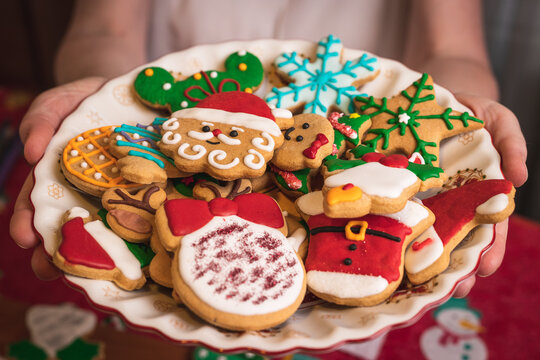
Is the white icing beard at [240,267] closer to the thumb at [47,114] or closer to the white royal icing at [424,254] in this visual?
the white royal icing at [424,254]

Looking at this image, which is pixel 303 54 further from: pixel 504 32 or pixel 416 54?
pixel 504 32

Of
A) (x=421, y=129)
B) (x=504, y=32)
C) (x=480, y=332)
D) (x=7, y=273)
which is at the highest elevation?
(x=421, y=129)

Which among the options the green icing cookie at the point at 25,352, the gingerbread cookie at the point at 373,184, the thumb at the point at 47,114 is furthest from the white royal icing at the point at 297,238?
the green icing cookie at the point at 25,352

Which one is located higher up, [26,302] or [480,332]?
[480,332]

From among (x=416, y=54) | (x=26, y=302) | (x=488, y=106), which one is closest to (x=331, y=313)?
(x=488, y=106)

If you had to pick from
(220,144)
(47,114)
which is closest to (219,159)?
(220,144)

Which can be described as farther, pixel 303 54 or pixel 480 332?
pixel 480 332

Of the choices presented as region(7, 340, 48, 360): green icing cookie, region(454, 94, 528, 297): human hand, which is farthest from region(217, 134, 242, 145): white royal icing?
region(7, 340, 48, 360): green icing cookie
